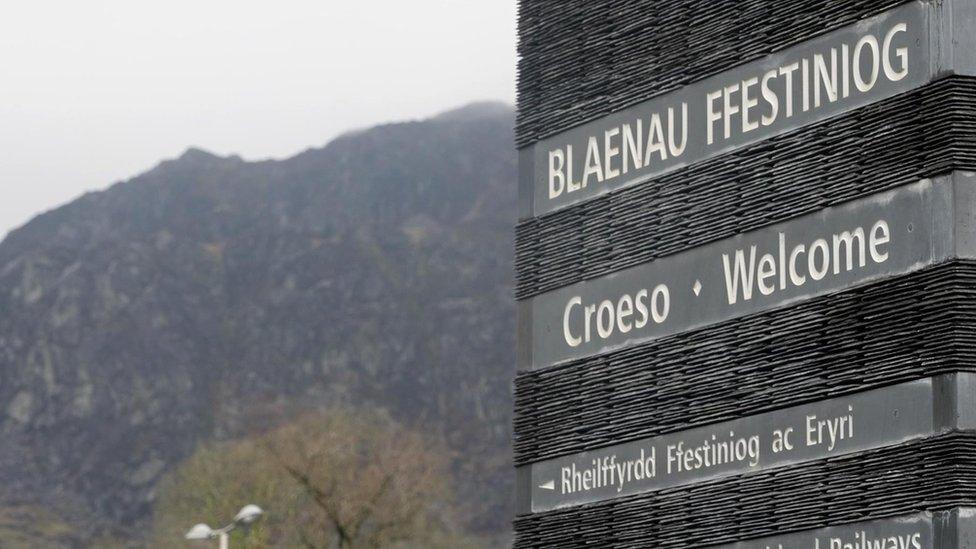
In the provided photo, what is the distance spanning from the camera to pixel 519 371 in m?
16.1

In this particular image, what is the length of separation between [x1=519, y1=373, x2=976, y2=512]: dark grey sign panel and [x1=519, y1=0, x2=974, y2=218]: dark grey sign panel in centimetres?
197

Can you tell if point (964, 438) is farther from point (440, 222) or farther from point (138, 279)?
point (440, 222)

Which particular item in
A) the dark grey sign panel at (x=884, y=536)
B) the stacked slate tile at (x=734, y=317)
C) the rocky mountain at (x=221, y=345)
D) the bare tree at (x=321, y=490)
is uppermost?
the rocky mountain at (x=221, y=345)

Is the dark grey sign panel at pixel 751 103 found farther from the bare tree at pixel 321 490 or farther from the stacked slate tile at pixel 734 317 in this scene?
the bare tree at pixel 321 490

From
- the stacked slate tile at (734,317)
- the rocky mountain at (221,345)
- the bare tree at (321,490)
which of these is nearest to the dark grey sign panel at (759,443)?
the stacked slate tile at (734,317)

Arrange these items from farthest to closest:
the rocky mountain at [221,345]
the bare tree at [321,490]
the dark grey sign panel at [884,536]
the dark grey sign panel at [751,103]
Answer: the rocky mountain at [221,345]
the bare tree at [321,490]
the dark grey sign panel at [751,103]
the dark grey sign panel at [884,536]

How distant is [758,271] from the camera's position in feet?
44.9

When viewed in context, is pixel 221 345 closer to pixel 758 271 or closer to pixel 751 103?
pixel 751 103

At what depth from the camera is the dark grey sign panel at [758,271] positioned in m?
12.1

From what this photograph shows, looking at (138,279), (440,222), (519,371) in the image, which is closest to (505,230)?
(440,222)

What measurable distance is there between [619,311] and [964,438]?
154 inches

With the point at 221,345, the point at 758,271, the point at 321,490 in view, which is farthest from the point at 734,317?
the point at 221,345

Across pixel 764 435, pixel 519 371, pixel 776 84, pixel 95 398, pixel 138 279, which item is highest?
pixel 138 279

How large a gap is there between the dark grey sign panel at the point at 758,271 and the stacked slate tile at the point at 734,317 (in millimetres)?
79
